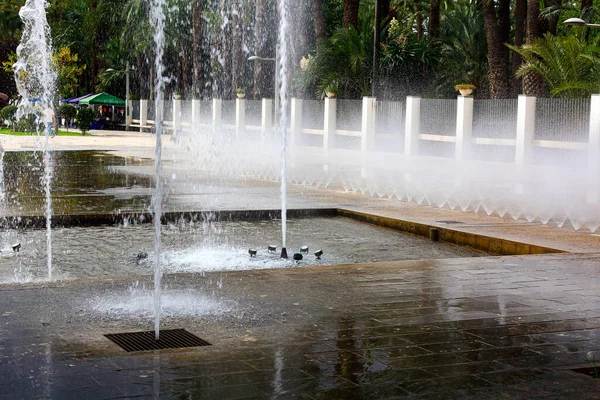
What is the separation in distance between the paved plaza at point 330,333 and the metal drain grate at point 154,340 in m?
0.08

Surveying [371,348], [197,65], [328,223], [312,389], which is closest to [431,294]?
[371,348]

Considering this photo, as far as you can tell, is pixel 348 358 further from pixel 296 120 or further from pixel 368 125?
pixel 296 120

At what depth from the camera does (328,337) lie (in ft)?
19.0

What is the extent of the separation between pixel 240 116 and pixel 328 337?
3533 cm

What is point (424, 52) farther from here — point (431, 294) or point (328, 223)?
point (431, 294)

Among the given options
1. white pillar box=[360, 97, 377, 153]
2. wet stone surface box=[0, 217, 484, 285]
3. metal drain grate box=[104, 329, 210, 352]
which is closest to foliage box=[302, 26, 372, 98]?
white pillar box=[360, 97, 377, 153]

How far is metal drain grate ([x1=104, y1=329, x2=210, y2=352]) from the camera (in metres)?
5.52

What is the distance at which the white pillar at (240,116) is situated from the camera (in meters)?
40.5

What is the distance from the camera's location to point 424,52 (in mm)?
34781

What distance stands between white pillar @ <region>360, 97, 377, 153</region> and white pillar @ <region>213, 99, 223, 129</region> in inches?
506

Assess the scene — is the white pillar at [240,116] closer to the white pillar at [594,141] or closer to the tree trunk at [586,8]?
the tree trunk at [586,8]

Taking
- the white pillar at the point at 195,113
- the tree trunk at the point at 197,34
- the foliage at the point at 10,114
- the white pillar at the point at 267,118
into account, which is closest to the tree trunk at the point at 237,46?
the white pillar at the point at 195,113

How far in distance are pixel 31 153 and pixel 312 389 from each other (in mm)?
25767

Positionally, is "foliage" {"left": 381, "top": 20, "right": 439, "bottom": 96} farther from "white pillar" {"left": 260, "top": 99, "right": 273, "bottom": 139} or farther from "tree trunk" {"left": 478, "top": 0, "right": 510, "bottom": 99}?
"white pillar" {"left": 260, "top": 99, "right": 273, "bottom": 139}
